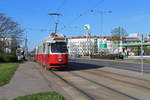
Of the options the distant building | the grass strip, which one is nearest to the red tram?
the grass strip

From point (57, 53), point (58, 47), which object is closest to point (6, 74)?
point (57, 53)

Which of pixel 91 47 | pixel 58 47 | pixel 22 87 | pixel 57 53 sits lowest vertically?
pixel 22 87

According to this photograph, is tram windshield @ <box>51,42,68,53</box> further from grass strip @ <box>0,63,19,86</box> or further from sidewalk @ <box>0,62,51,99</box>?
sidewalk @ <box>0,62,51,99</box>

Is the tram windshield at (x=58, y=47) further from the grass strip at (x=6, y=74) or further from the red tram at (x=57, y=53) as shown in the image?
the grass strip at (x=6, y=74)

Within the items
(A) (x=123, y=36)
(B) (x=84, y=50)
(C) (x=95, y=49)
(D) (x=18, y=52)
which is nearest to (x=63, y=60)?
(D) (x=18, y=52)

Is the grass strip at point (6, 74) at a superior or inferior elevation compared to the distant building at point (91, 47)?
inferior

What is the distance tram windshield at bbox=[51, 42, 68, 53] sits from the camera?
806 inches

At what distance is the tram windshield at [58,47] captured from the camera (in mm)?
20469

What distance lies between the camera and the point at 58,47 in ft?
67.8

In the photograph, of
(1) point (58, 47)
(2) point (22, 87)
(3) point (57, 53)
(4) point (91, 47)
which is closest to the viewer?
(2) point (22, 87)

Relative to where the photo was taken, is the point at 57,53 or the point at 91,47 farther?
the point at 91,47

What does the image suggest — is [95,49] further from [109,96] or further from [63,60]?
[109,96]

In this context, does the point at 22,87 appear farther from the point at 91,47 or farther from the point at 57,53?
the point at 91,47

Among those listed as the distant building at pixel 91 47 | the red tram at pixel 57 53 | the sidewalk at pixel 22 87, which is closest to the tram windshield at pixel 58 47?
the red tram at pixel 57 53
